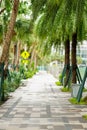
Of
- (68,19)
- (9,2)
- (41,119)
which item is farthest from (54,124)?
(9,2)

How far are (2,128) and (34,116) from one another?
2550mm

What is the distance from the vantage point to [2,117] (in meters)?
13.1

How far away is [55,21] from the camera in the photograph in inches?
640

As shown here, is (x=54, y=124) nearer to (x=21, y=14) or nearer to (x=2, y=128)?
(x=2, y=128)

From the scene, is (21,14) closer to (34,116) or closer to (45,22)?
(45,22)

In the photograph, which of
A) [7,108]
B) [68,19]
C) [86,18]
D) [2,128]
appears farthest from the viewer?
→ [86,18]

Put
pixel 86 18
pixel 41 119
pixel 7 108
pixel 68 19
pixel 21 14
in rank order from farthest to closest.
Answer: pixel 21 14 < pixel 86 18 < pixel 7 108 < pixel 68 19 < pixel 41 119

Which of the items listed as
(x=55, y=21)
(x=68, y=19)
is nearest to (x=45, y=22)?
(x=55, y=21)

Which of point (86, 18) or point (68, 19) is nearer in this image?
point (68, 19)

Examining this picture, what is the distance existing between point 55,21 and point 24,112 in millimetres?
3995

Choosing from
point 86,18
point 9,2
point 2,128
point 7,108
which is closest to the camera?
point 2,128

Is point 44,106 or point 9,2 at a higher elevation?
point 9,2

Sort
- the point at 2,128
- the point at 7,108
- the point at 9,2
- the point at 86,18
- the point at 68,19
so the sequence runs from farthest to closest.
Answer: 1. the point at 9,2
2. the point at 86,18
3. the point at 7,108
4. the point at 68,19
5. the point at 2,128

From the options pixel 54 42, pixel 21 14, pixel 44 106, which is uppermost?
pixel 21 14
